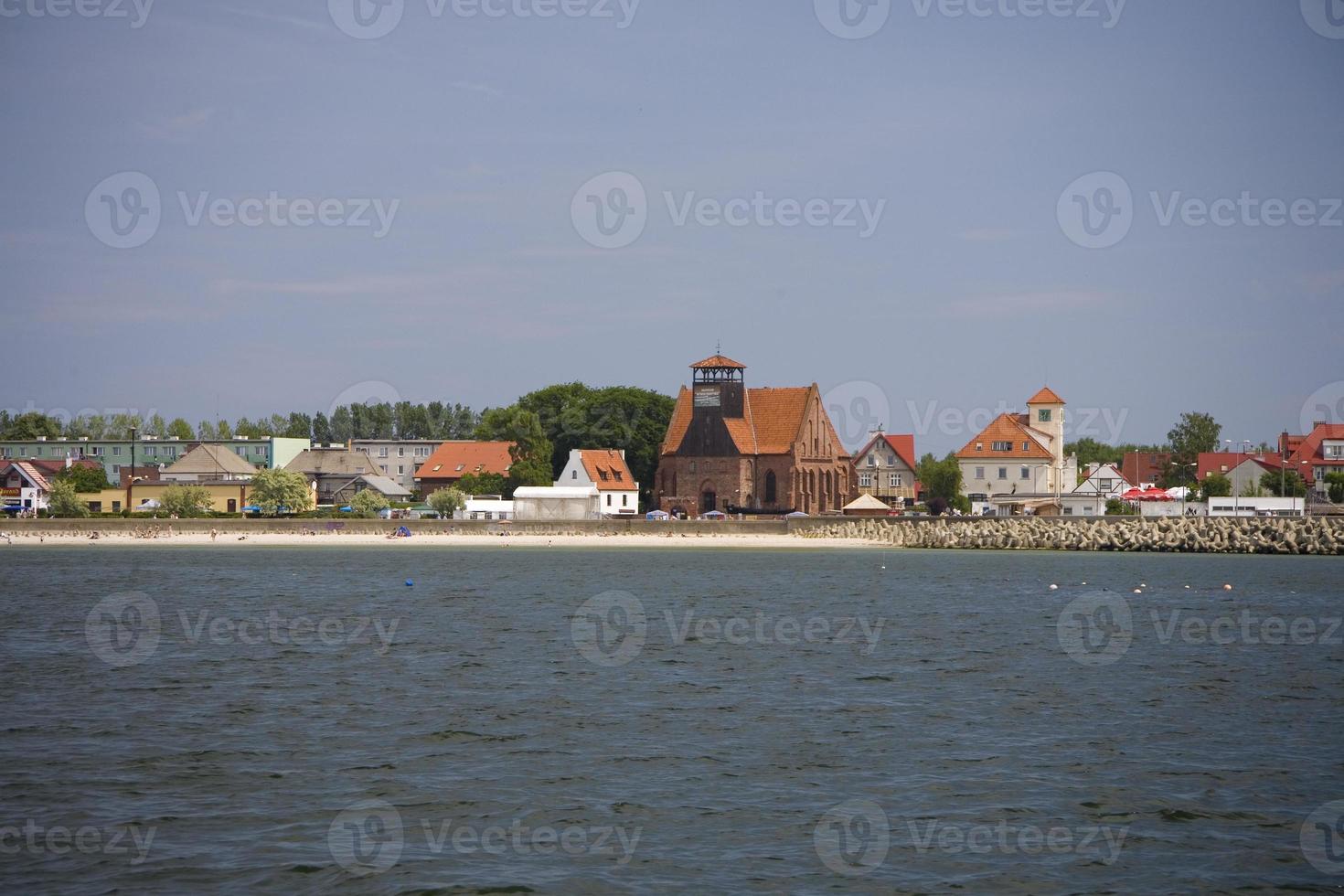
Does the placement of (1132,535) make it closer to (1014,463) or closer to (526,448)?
(1014,463)

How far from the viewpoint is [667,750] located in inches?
774

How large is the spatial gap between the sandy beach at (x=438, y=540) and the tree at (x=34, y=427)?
3082 inches

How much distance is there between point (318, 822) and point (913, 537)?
72.5m

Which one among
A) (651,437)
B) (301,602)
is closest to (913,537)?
(651,437)

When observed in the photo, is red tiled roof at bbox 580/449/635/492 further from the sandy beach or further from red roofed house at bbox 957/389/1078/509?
red roofed house at bbox 957/389/1078/509

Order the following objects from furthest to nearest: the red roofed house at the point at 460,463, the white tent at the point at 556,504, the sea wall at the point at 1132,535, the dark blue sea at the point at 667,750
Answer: the red roofed house at the point at 460,463 → the white tent at the point at 556,504 → the sea wall at the point at 1132,535 → the dark blue sea at the point at 667,750

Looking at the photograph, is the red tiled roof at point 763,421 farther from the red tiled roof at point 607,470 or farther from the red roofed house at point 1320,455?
the red roofed house at point 1320,455

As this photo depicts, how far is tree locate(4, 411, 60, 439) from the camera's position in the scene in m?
160

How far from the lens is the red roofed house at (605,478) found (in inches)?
3871

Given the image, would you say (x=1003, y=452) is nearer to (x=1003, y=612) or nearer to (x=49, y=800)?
(x=1003, y=612)

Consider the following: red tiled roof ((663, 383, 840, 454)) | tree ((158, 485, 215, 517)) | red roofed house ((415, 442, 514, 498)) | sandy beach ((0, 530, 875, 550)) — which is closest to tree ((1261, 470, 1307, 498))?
red tiled roof ((663, 383, 840, 454))

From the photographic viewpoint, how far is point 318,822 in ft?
50.4

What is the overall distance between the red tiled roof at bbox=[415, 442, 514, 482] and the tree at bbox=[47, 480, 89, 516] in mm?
33498

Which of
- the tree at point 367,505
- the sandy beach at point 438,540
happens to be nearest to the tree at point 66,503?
the sandy beach at point 438,540
